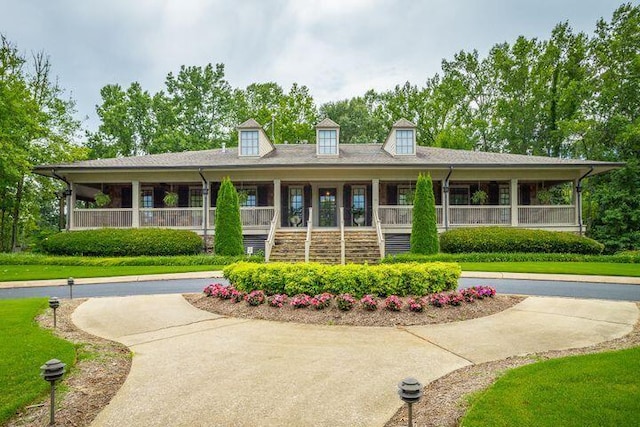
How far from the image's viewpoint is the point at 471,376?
4191 millimetres

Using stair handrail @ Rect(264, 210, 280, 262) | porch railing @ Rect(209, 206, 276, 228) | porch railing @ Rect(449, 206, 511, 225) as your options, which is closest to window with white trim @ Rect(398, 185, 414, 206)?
porch railing @ Rect(449, 206, 511, 225)

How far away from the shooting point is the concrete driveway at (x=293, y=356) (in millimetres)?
3457

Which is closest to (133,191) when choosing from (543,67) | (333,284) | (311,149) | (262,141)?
(262,141)

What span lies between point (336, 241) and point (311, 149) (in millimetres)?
7670

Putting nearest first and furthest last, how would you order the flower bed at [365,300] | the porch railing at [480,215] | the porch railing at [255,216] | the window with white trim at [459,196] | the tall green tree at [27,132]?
the flower bed at [365,300] → the porch railing at [480,215] → the porch railing at [255,216] → the tall green tree at [27,132] → the window with white trim at [459,196]

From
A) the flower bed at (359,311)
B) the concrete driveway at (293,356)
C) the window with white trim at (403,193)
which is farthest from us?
the window with white trim at (403,193)

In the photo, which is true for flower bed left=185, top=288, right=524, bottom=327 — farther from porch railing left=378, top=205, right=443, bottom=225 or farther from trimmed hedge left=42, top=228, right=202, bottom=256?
porch railing left=378, top=205, right=443, bottom=225

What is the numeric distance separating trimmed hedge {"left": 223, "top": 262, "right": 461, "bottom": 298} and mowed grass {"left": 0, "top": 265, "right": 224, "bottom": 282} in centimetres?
642

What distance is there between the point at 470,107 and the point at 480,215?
1949cm

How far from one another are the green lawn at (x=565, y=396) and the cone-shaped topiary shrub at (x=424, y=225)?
11298 millimetres

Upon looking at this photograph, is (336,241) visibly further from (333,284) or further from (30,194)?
(30,194)

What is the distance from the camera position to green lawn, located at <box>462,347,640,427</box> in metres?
→ 3.03

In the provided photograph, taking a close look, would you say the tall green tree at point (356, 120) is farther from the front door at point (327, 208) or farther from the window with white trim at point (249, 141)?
the window with white trim at point (249, 141)

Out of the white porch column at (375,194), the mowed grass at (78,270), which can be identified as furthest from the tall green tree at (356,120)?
the mowed grass at (78,270)
